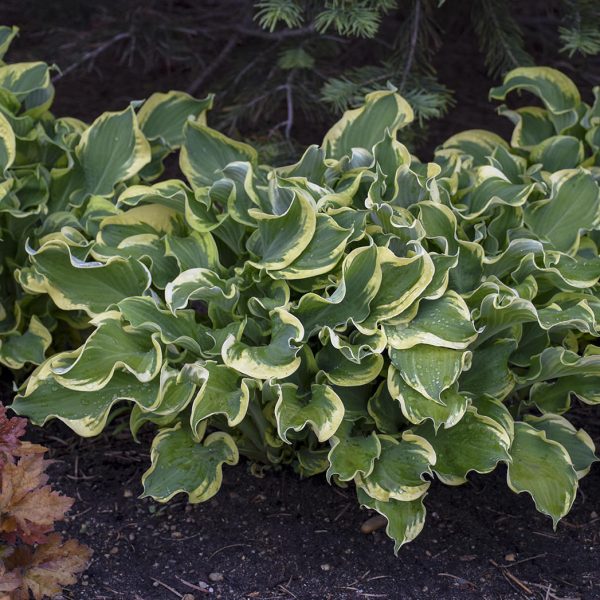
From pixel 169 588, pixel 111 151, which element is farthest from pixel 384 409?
pixel 111 151

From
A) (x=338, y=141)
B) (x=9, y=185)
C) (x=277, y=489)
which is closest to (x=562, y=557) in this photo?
(x=277, y=489)

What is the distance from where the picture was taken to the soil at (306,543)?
7.98ft

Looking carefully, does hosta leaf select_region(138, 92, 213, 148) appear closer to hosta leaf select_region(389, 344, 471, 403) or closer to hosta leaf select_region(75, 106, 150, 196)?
hosta leaf select_region(75, 106, 150, 196)

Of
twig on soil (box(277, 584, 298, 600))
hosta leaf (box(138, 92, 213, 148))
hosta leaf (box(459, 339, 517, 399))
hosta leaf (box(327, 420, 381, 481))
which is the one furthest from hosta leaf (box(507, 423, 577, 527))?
hosta leaf (box(138, 92, 213, 148))

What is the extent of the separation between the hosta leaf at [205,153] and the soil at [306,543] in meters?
0.93

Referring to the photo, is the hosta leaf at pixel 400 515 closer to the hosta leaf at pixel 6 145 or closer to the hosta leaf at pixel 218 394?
the hosta leaf at pixel 218 394

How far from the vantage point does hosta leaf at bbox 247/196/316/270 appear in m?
2.41

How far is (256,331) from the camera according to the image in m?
2.46

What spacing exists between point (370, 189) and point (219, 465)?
34.6 inches

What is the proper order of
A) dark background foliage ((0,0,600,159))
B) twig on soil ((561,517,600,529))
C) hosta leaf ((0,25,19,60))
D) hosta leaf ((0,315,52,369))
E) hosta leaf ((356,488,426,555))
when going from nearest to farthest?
1. hosta leaf ((356,488,426,555))
2. twig on soil ((561,517,600,529))
3. hosta leaf ((0,315,52,369))
4. hosta leaf ((0,25,19,60))
5. dark background foliage ((0,0,600,159))

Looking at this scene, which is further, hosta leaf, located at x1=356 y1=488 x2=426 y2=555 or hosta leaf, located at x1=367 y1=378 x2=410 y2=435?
hosta leaf, located at x1=367 y1=378 x2=410 y2=435

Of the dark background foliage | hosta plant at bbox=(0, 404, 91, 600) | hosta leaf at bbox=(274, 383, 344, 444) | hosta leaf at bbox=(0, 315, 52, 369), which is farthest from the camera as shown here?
the dark background foliage

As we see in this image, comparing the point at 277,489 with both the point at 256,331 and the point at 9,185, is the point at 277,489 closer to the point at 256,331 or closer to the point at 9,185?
the point at 256,331

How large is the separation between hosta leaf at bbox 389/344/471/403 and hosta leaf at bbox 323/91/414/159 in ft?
2.81
